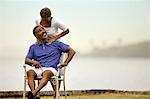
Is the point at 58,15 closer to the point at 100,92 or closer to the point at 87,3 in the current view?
the point at 87,3

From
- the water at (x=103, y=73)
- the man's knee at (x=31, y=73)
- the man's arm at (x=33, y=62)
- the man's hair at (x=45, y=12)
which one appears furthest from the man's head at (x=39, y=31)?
the water at (x=103, y=73)

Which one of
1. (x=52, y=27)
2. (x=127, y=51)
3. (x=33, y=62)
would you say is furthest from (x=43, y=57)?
(x=127, y=51)

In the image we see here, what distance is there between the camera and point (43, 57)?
413 cm

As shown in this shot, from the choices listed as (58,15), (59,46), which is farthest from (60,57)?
(58,15)

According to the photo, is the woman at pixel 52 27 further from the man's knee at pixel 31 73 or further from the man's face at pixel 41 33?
the man's knee at pixel 31 73

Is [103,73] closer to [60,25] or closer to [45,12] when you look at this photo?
[60,25]

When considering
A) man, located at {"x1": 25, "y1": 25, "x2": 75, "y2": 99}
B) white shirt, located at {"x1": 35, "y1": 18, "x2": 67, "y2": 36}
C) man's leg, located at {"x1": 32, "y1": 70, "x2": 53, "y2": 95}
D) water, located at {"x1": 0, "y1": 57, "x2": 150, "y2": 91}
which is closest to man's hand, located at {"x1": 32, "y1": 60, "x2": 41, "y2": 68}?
man, located at {"x1": 25, "y1": 25, "x2": 75, "y2": 99}

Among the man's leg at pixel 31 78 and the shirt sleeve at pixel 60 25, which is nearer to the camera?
the man's leg at pixel 31 78

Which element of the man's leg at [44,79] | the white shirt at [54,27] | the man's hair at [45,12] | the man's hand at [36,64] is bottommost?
the man's leg at [44,79]

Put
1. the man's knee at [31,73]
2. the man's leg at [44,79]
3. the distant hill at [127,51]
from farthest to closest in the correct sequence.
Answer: the distant hill at [127,51]
the man's knee at [31,73]
the man's leg at [44,79]

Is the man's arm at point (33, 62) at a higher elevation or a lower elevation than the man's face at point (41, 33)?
lower

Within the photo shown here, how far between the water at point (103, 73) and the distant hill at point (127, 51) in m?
0.07

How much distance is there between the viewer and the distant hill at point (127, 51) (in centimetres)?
594

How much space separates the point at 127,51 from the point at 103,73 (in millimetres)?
463
